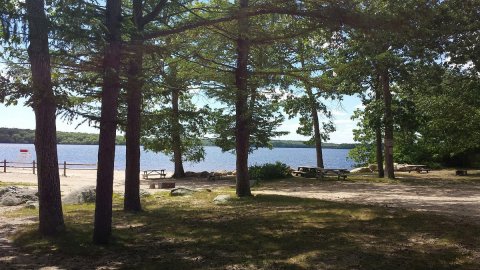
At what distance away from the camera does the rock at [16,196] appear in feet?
45.2

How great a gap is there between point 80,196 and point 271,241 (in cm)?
862

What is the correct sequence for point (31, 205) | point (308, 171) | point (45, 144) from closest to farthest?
point (45, 144)
point (31, 205)
point (308, 171)

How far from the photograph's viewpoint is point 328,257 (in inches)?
257

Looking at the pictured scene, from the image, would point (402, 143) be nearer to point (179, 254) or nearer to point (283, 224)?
point (283, 224)

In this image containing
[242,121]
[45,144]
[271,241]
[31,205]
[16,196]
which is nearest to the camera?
[271,241]

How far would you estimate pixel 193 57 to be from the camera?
1318cm

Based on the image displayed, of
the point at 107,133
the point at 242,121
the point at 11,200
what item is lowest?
the point at 11,200

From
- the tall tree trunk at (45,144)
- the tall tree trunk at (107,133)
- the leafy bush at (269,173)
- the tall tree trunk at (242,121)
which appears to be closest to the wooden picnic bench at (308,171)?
the leafy bush at (269,173)

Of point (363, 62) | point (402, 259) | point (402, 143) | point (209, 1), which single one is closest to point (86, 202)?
point (209, 1)

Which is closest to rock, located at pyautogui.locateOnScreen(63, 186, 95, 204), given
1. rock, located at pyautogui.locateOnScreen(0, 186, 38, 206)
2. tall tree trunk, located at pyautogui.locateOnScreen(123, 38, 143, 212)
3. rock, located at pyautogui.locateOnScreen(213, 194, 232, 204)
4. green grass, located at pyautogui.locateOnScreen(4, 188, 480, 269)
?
rock, located at pyautogui.locateOnScreen(0, 186, 38, 206)

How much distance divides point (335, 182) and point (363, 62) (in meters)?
8.77

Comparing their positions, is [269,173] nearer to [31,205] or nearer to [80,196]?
[80,196]

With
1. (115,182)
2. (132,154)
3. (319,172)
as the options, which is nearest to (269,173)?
(319,172)

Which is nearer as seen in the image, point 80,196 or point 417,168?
point 80,196
